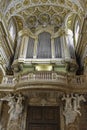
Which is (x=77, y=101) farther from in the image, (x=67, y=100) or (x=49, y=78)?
(x=49, y=78)

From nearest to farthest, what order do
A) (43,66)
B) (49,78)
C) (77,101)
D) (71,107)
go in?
(71,107) → (77,101) → (49,78) → (43,66)

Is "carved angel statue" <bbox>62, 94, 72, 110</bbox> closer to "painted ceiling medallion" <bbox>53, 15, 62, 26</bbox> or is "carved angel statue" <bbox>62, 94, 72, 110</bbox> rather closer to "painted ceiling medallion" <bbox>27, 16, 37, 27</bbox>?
"painted ceiling medallion" <bbox>53, 15, 62, 26</bbox>

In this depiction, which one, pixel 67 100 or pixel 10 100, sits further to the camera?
pixel 10 100

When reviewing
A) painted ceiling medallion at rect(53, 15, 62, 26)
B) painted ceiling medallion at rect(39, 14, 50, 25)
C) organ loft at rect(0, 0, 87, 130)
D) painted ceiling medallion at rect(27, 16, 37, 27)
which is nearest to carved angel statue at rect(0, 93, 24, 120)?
organ loft at rect(0, 0, 87, 130)

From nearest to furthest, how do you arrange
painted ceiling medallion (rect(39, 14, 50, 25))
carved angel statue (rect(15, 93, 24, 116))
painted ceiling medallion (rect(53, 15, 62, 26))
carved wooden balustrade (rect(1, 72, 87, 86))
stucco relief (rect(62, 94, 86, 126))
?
stucco relief (rect(62, 94, 86, 126)), carved angel statue (rect(15, 93, 24, 116)), carved wooden balustrade (rect(1, 72, 87, 86)), painted ceiling medallion (rect(53, 15, 62, 26)), painted ceiling medallion (rect(39, 14, 50, 25))

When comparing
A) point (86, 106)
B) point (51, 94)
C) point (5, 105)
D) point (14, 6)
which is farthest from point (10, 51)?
point (86, 106)

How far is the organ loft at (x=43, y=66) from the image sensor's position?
10961 mm

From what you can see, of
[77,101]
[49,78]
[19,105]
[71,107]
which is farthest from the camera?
[49,78]

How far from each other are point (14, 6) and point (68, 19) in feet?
15.8

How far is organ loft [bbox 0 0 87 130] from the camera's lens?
10961mm

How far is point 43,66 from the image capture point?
14016 millimetres

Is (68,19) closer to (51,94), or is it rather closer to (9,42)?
(9,42)

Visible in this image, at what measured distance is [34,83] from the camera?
35.7ft

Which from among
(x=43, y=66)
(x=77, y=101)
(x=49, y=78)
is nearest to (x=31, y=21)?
(x=43, y=66)
